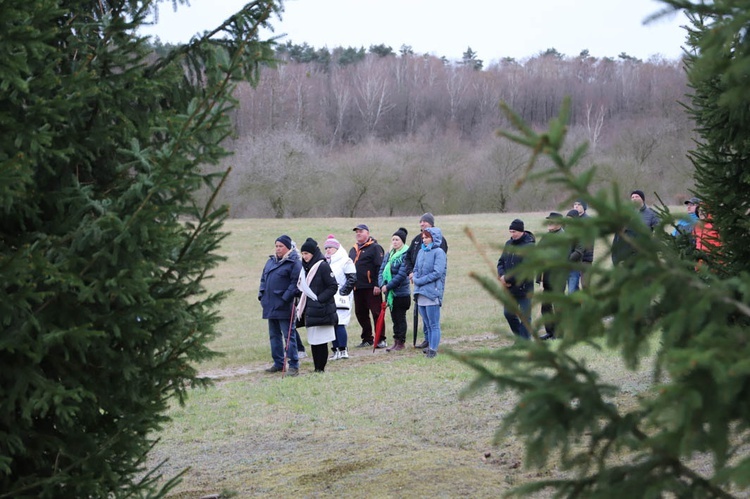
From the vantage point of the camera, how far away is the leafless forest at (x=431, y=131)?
186ft

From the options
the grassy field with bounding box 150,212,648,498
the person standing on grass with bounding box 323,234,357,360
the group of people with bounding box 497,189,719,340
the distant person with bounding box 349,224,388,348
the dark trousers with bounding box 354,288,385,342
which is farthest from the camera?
A: the dark trousers with bounding box 354,288,385,342

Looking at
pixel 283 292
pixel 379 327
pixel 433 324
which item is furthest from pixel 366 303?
pixel 283 292

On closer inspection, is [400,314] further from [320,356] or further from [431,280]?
[320,356]

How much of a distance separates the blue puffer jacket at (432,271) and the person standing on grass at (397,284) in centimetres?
90

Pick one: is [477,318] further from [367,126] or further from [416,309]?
[367,126]

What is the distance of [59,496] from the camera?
13.9ft

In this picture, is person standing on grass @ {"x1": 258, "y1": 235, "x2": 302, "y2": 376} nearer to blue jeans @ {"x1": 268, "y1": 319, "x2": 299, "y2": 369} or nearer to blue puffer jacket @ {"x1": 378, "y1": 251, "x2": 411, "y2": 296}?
blue jeans @ {"x1": 268, "y1": 319, "x2": 299, "y2": 369}

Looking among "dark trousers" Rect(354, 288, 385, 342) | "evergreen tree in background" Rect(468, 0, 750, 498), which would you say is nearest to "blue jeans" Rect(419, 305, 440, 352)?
"dark trousers" Rect(354, 288, 385, 342)

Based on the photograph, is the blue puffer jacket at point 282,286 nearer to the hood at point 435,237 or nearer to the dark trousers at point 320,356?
the dark trousers at point 320,356

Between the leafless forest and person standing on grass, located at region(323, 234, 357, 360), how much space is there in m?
19.5

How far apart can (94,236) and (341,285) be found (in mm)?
10039

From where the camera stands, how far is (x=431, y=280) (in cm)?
1305

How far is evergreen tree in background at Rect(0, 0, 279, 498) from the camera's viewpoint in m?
3.91

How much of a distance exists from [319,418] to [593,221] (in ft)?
23.8
